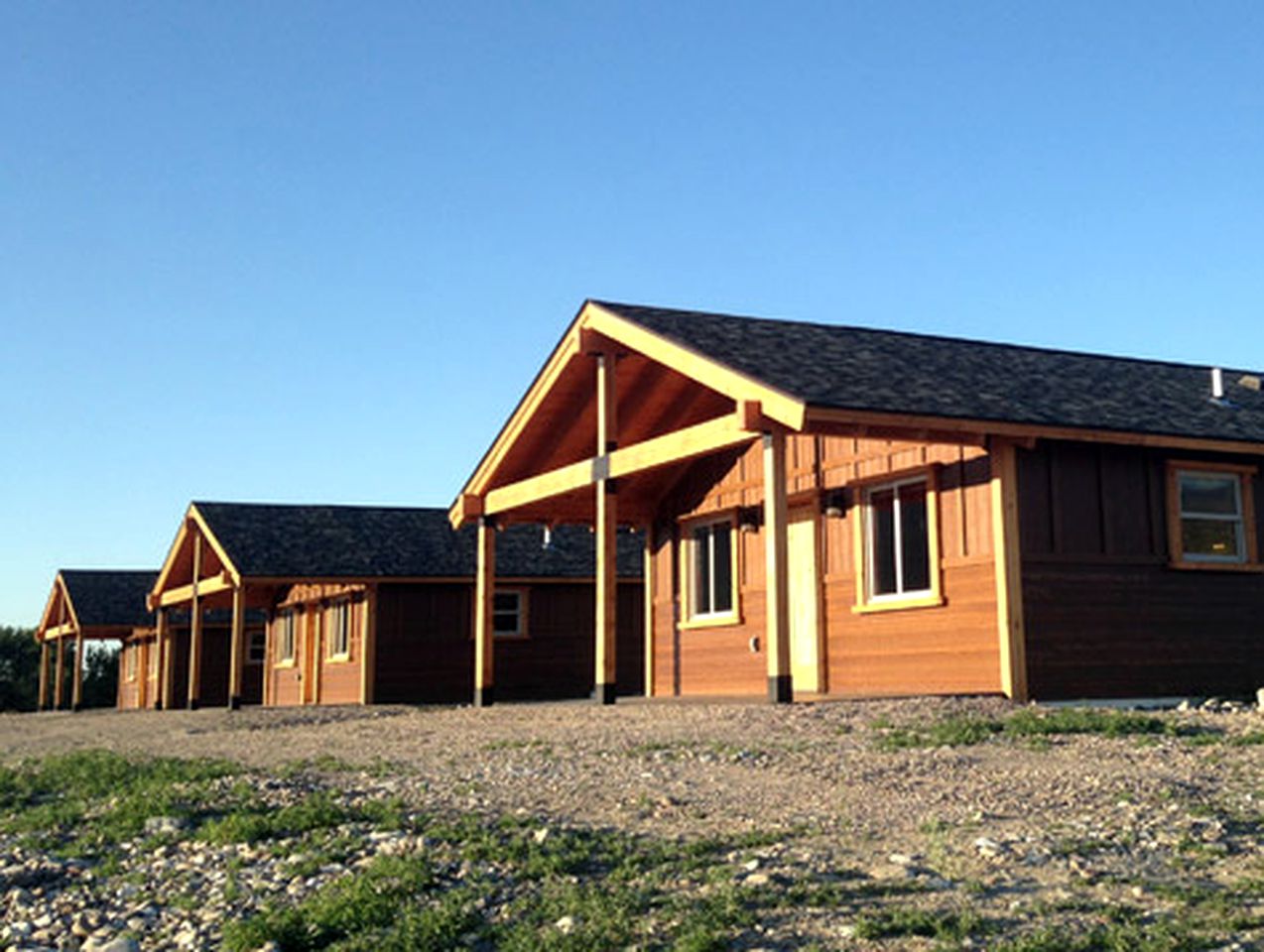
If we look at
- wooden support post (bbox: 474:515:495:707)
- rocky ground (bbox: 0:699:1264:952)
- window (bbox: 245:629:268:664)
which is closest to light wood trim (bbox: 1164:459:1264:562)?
rocky ground (bbox: 0:699:1264:952)

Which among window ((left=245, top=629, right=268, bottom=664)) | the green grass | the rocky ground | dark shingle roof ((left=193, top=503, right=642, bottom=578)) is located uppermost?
dark shingle roof ((left=193, top=503, right=642, bottom=578))

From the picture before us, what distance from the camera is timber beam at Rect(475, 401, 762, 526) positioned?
14.3 m

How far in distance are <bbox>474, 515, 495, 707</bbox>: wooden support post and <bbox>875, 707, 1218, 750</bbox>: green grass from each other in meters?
8.88

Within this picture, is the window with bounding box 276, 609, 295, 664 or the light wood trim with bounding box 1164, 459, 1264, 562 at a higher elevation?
the light wood trim with bounding box 1164, 459, 1264, 562

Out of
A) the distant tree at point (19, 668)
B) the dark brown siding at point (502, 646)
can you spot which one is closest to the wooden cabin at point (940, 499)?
the dark brown siding at point (502, 646)

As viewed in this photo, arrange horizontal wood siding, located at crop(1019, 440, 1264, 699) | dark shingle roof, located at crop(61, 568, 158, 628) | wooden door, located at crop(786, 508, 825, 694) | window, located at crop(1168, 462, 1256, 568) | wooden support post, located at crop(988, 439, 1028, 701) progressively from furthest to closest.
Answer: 1. dark shingle roof, located at crop(61, 568, 158, 628)
2. wooden door, located at crop(786, 508, 825, 694)
3. window, located at crop(1168, 462, 1256, 568)
4. horizontal wood siding, located at crop(1019, 440, 1264, 699)
5. wooden support post, located at crop(988, 439, 1028, 701)

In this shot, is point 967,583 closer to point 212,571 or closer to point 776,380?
point 776,380

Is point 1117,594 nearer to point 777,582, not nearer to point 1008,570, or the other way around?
point 1008,570

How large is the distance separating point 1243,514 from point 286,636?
25.4 meters

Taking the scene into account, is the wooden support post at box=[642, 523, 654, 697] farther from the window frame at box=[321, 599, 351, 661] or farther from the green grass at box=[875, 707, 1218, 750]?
the window frame at box=[321, 599, 351, 661]

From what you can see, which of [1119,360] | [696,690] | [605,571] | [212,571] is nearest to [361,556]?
[212,571]

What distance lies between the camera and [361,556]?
95.9ft

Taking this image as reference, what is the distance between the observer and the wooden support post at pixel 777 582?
13.7 metres

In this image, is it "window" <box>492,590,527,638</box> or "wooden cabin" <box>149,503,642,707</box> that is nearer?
"wooden cabin" <box>149,503,642,707</box>
